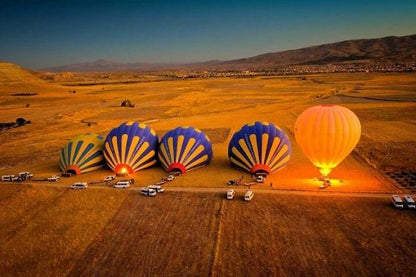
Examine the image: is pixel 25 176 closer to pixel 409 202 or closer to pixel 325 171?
pixel 325 171

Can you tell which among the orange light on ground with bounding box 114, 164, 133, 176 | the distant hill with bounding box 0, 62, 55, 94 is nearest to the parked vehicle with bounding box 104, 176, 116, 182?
the orange light on ground with bounding box 114, 164, 133, 176

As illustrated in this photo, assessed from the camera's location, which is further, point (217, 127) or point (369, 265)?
point (217, 127)

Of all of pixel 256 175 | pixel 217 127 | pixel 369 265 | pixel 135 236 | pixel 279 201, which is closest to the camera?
pixel 369 265

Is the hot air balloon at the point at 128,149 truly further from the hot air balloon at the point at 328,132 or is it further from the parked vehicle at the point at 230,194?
the hot air balloon at the point at 328,132

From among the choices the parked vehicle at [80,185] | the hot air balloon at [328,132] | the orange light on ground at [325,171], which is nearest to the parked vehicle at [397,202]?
the hot air balloon at [328,132]

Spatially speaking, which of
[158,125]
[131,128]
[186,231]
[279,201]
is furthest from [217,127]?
[186,231]

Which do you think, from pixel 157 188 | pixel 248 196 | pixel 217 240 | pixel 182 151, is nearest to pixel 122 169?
pixel 182 151

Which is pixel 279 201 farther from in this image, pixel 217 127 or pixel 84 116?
pixel 84 116
